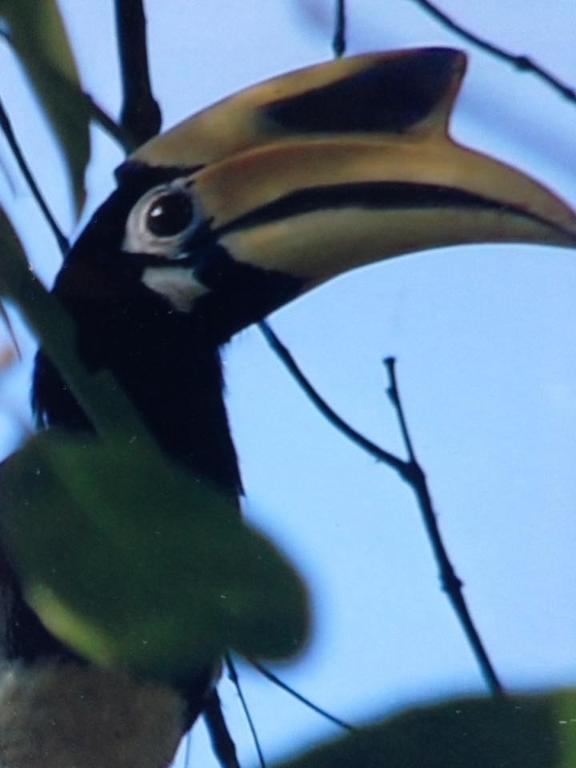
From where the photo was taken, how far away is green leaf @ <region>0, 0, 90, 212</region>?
894 mm

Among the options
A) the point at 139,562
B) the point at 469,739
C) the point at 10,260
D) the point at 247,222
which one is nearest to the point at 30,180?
the point at 10,260

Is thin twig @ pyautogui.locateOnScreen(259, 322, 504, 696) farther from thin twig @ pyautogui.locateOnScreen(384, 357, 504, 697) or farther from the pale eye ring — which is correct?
the pale eye ring

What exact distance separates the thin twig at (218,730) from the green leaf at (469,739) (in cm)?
5

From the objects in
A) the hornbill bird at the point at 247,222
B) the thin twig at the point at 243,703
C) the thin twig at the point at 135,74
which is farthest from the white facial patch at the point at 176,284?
the thin twig at the point at 243,703

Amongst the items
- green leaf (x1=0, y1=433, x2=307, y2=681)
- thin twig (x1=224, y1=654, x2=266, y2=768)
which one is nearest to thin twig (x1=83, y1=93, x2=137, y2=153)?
green leaf (x1=0, y1=433, x2=307, y2=681)

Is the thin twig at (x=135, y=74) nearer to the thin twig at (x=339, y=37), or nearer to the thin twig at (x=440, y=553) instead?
the thin twig at (x=339, y=37)

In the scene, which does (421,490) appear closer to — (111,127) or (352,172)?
(352,172)

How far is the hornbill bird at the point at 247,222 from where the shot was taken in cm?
84

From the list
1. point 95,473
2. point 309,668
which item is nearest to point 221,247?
point 95,473

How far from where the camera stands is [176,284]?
0.93 m

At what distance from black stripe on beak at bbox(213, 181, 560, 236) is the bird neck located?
100mm

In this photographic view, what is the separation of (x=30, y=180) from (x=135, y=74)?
0.37 ft

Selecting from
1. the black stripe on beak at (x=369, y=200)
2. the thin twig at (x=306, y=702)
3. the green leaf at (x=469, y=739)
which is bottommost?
the green leaf at (x=469, y=739)

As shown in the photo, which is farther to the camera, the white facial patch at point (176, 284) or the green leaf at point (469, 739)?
the white facial patch at point (176, 284)
